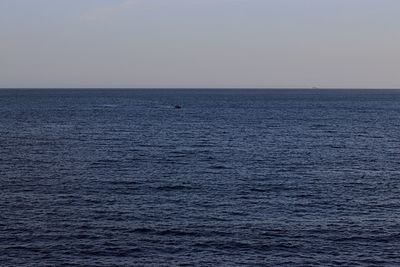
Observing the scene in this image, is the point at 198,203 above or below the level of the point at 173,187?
below

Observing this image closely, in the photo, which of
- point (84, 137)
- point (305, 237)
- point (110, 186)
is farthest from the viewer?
point (84, 137)

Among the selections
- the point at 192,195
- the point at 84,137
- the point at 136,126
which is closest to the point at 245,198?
the point at 192,195

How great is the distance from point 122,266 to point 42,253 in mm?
5728

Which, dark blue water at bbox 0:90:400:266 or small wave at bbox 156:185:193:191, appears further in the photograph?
small wave at bbox 156:185:193:191

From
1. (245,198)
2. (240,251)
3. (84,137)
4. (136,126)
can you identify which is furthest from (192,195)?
(136,126)

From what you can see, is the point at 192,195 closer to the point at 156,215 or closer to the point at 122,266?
the point at 156,215

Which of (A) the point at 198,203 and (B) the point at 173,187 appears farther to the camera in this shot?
(B) the point at 173,187

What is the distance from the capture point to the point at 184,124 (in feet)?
461

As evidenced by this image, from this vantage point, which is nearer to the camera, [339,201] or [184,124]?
[339,201]

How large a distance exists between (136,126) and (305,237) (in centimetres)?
9324

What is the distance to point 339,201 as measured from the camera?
55.5 meters

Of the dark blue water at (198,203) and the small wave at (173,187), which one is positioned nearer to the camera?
the dark blue water at (198,203)

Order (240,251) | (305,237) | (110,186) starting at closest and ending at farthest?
(240,251) → (305,237) → (110,186)

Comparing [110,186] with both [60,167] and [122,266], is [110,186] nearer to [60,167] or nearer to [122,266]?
[60,167]
